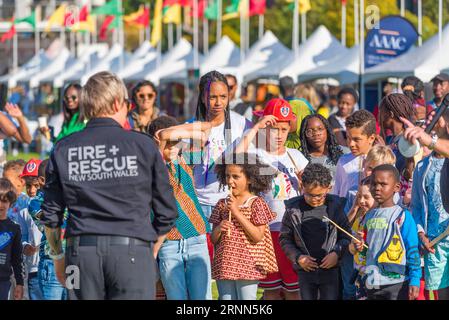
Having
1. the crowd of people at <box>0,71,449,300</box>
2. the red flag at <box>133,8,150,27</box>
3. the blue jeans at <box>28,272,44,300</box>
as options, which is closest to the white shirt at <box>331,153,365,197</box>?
the crowd of people at <box>0,71,449,300</box>

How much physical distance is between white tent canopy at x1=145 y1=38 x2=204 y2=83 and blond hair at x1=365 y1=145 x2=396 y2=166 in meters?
29.5

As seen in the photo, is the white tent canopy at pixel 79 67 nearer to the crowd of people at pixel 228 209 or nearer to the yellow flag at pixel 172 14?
the yellow flag at pixel 172 14

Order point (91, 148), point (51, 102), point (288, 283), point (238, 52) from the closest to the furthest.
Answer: point (91, 148)
point (288, 283)
point (238, 52)
point (51, 102)

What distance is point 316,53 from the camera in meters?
33.7

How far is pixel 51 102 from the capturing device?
49406 millimetres

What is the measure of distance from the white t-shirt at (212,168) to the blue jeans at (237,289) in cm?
92

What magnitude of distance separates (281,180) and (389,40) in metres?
15.3

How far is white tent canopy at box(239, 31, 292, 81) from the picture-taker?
113 ft

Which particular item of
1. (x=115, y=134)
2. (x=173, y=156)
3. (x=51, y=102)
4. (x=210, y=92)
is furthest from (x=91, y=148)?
(x=51, y=102)

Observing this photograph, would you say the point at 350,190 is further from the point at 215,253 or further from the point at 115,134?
the point at 115,134

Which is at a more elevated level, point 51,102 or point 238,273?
point 51,102

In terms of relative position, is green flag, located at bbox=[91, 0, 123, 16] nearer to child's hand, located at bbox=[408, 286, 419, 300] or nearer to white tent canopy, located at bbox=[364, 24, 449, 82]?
white tent canopy, located at bbox=[364, 24, 449, 82]

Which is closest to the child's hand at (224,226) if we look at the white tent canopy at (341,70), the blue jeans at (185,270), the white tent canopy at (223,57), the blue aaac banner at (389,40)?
the blue jeans at (185,270)

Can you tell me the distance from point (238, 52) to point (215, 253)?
97.4ft
